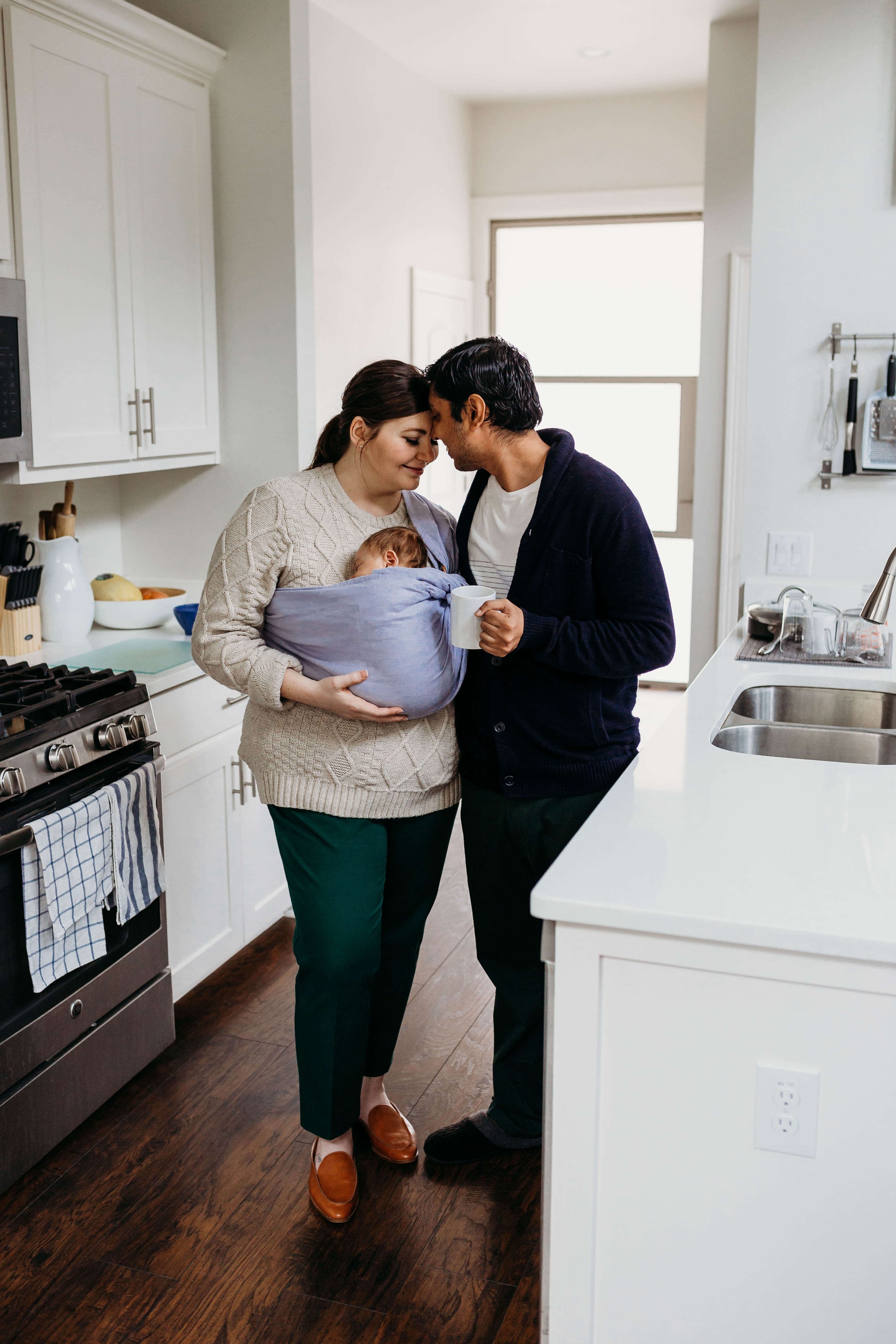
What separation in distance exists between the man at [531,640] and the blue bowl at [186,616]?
118 cm

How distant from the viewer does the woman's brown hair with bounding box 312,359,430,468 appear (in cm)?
182

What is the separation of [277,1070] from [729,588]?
2611 mm

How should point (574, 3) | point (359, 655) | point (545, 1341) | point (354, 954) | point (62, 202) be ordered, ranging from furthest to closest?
point (574, 3), point (62, 202), point (354, 954), point (359, 655), point (545, 1341)

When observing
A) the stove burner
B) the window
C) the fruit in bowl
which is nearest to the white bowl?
the fruit in bowl

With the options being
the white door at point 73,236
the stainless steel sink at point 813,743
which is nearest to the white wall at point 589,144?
the white door at point 73,236

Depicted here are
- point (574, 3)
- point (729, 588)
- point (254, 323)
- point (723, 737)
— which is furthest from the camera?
point (729, 588)

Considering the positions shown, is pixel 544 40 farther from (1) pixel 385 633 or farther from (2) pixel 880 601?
(1) pixel 385 633

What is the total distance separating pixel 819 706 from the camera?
2.39 m

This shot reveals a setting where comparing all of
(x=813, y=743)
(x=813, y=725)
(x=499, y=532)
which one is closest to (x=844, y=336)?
(x=813, y=725)

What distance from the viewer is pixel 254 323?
10.7 feet

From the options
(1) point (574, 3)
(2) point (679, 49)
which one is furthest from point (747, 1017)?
(2) point (679, 49)

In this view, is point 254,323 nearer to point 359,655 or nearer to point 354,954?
point 359,655

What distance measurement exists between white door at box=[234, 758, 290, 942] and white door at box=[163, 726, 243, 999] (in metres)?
0.02

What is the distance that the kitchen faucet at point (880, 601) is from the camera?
7.17 ft
